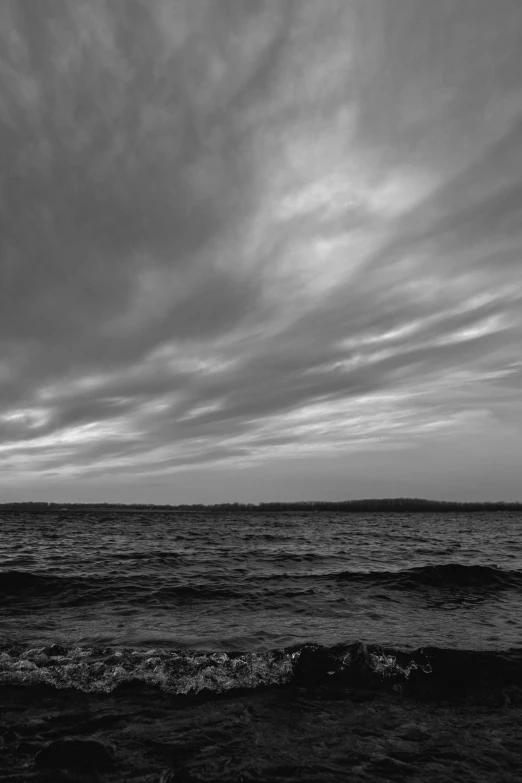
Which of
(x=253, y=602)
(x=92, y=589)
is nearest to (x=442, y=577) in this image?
(x=253, y=602)

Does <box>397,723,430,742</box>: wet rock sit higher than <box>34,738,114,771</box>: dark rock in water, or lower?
lower

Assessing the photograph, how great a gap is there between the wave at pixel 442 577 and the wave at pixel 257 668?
30.0ft

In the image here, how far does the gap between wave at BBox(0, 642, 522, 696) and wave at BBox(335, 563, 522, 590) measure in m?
9.15

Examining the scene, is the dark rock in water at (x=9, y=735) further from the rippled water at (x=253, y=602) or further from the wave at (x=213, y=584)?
the wave at (x=213, y=584)

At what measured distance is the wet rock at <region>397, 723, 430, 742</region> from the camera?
658cm

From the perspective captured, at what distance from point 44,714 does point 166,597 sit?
915 centimetres

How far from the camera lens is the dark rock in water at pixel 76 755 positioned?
219 inches


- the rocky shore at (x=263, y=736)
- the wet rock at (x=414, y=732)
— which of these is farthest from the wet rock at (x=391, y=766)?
the wet rock at (x=414, y=732)

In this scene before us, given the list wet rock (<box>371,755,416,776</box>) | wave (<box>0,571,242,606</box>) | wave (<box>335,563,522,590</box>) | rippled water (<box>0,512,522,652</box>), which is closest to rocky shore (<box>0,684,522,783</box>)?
wet rock (<box>371,755,416,776</box>)

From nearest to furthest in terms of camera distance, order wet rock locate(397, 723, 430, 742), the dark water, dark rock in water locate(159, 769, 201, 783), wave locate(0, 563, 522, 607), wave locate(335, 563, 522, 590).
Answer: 1. dark rock in water locate(159, 769, 201, 783)
2. wet rock locate(397, 723, 430, 742)
3. the dark water
4. wave locate(0, 563, 522, 607)
5. wave locate(335, 563, 522, 590)

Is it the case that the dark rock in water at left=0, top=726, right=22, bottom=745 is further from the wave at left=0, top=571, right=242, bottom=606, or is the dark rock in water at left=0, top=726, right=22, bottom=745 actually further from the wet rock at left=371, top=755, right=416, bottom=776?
the wave at left=0, top=571, right=242, bottom=606

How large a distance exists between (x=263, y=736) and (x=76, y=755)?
254cm

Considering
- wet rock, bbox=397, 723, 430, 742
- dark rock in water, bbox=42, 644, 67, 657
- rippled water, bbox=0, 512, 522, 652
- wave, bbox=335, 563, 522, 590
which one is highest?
dark rock in water, bbox=42, 644, 67, 657

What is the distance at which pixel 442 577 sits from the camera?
20.3 m
